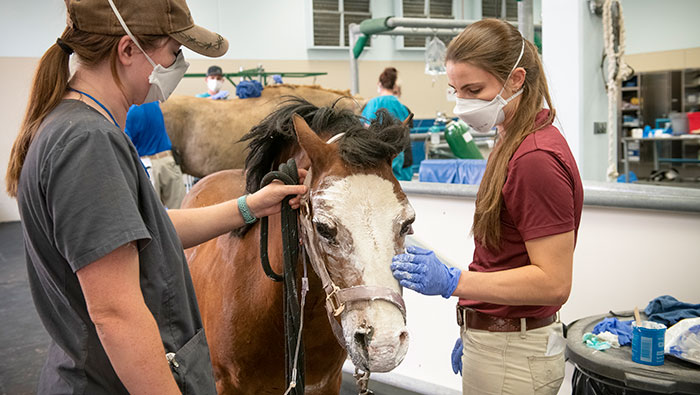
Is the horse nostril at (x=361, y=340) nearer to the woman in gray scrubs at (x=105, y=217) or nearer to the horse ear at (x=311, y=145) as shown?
the woman in gray scrubs at (x=105, y=217)

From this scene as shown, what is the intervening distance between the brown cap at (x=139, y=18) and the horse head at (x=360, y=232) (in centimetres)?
38

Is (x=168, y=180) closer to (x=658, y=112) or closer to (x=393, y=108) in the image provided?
(x=393, y=108)

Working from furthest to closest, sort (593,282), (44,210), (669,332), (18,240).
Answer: (18,240) → (593,282) → (669,332) → (44,210)

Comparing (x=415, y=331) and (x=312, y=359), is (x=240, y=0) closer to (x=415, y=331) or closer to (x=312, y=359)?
(x=415, y=331)

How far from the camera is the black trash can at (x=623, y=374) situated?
1.63m

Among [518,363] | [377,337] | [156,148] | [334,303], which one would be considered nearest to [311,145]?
[334,303]

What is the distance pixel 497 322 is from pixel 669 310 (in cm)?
102

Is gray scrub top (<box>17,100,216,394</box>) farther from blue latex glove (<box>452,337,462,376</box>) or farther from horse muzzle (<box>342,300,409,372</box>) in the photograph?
blue latex glove (<box>452,337,462,376</box>)

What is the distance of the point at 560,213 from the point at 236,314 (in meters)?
0.95

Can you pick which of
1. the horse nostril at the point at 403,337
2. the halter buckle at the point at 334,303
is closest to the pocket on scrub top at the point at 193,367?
the halter buckle at the point at 334,303

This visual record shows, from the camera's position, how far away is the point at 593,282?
2.38 meters

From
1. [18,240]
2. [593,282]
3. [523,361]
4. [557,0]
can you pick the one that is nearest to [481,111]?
[523,361]

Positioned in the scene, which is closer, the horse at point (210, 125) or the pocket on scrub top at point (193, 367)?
the pocket on scrub top at point (193, 367)

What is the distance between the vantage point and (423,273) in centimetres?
118
